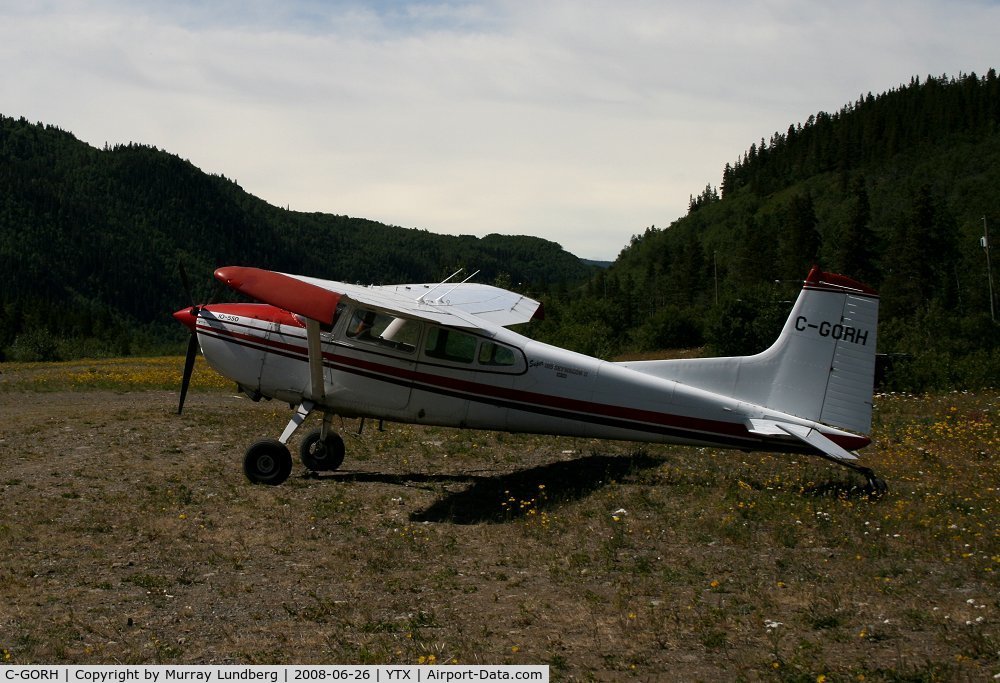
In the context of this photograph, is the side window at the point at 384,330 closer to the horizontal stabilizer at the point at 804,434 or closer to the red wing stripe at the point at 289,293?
the red wing stripe at the point at 289,293

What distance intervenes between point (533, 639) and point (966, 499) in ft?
20.3

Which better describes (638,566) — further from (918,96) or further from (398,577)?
(918,96)

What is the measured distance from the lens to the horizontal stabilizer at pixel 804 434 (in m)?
10.0

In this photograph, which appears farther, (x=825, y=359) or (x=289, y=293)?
(x=825, y=359)

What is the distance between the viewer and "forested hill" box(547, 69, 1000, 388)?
4094cm

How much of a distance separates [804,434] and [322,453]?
653 centimetres

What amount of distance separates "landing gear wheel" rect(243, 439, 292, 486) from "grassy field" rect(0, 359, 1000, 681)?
26 cm

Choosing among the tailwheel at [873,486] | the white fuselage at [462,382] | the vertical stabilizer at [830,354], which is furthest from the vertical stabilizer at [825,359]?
the white fuselage at [462,382]

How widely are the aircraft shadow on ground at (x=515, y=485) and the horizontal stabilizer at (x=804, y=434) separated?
207cm

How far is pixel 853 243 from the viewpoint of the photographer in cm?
6494

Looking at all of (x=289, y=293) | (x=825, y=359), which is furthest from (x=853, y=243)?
(x=289, y=293)

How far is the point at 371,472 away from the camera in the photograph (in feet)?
42.1

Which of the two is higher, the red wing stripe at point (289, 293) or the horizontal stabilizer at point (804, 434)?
the red wing stripe at point (289, 293)

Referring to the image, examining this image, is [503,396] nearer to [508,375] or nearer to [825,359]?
[508,375]
